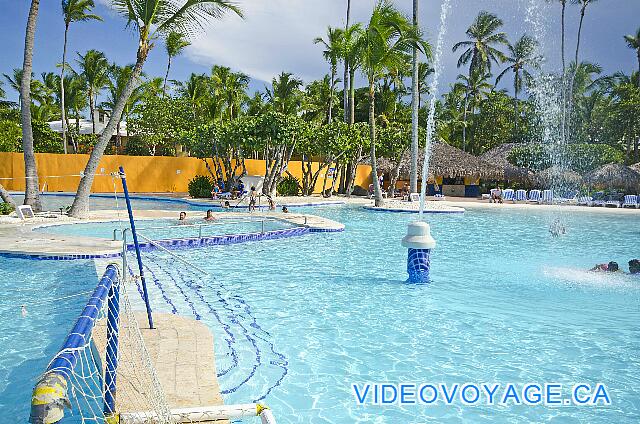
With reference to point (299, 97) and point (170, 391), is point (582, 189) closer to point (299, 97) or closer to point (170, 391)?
point (299, 97)

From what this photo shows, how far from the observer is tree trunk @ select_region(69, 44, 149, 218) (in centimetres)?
1686

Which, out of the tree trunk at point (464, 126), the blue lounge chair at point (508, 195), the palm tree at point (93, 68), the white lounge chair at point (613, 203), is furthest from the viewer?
the tree trunk at point (464, 126)

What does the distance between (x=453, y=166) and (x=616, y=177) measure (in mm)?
11100

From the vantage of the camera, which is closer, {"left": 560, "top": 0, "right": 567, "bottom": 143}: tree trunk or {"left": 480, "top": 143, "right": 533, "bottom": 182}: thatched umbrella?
{"left": 480, "top": 143, "right": 533, "bottom": 182}: thatched umbrella

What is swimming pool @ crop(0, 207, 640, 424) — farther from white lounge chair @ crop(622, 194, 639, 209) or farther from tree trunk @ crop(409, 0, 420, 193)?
white lounge chair @ crop(622, 194, 639, 209)

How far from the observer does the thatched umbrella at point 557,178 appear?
4064 cm

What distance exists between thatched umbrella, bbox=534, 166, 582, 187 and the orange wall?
16.4m

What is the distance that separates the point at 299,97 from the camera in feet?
138

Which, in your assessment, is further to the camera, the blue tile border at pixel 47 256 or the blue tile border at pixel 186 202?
the blue tile border at pixel 186 202

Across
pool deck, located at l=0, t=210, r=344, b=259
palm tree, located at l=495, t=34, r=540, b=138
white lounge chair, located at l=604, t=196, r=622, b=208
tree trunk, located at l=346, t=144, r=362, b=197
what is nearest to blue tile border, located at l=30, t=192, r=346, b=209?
tree trunk, located at l=346, t=144, r=362, b=197

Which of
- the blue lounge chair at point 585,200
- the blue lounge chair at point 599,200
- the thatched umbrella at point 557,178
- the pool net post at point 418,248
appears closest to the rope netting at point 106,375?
the pool net post at point 418,248

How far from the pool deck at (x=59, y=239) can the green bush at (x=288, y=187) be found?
1417 centimetres

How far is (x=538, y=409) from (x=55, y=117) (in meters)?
56.6

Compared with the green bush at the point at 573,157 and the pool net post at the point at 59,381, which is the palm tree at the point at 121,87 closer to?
the green bush at the point at 573,157
